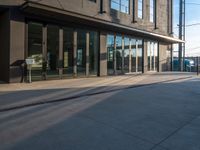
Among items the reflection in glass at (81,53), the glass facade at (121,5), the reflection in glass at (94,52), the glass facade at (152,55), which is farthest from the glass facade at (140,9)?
the reflection in glass at (81,53)

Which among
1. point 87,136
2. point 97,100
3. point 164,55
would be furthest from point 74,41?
point 164,55

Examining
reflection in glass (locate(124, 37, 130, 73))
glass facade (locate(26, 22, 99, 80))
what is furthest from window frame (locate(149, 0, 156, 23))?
glass facade (locate(26, 22, 99, 80))

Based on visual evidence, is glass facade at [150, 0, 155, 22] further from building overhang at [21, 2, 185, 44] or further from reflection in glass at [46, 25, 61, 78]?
reflection in glass at [46, 25, 61, 78]

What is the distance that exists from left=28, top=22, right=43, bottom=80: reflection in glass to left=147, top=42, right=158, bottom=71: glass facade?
12.7 metres

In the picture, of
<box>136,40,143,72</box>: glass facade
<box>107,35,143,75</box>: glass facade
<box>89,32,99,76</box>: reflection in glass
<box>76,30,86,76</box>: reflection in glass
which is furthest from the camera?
<box>136,40,143,72</box>: glass facade

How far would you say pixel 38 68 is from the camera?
1216 cm

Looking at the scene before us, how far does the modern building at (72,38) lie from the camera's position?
10.9 m

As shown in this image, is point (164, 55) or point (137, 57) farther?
point (164, 55)

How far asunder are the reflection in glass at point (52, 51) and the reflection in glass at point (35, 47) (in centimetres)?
51

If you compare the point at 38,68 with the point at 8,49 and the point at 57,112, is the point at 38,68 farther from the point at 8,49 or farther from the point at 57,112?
the point at 57,112

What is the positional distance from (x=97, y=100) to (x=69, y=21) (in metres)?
7.17

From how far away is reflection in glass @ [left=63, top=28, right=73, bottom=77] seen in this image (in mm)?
13255

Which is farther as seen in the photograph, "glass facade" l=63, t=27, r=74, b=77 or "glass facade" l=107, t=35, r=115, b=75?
"glass facade" l=107, t=35, r=115, b=75

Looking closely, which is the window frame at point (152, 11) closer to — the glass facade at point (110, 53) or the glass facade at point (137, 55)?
the glass facade at point (137, 55)
